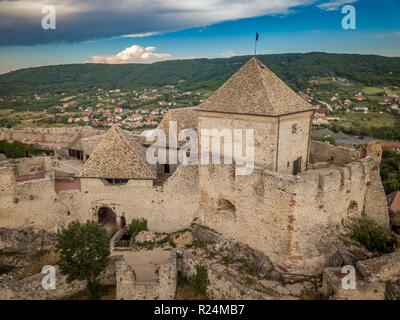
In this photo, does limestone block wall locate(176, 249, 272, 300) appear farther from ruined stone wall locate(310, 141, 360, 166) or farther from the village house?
the village house

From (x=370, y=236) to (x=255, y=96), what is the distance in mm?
9614

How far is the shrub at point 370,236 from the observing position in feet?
55.5

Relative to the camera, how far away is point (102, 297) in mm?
15844

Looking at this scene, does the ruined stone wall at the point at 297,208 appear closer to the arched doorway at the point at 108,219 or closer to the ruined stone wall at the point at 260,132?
the ruined stone wall at the point at 260,132

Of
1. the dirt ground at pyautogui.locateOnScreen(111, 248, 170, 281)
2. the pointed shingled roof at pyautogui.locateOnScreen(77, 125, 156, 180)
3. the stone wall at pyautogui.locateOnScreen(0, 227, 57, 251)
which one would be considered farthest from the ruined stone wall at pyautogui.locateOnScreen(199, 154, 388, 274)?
the stone wall at pyautogui.locateOnScreen(0, 227, 57, 251)

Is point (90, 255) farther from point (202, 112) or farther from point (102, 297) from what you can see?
point (202, 112)

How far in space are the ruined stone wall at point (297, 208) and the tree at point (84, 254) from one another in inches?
284

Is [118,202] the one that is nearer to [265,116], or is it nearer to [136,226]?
[136,226]

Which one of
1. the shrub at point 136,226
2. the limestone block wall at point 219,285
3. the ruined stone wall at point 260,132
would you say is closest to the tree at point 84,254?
the limestone block wall at point 219,285

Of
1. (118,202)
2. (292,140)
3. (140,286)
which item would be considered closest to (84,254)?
(140,286)

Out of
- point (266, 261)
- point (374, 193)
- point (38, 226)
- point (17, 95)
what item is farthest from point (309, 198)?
point (17, 95)

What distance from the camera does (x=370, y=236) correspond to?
17.1 meters

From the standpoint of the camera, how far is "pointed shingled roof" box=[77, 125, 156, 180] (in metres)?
20.4
